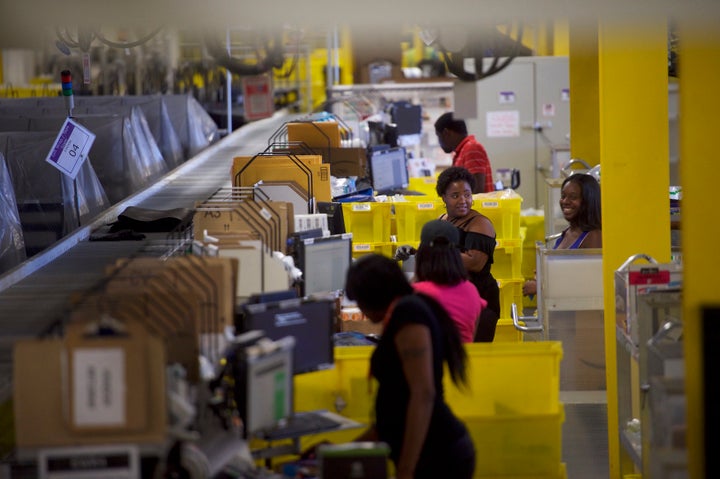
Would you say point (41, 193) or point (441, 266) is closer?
point (441, 266)

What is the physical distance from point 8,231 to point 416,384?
559 cm

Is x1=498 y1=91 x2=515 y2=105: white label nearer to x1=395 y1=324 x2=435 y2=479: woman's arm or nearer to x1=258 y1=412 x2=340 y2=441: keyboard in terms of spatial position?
x1=258 y1=412 x2=340 y2=441: keyboard

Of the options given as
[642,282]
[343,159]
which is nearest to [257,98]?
[343,159]

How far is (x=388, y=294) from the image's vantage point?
3.84m

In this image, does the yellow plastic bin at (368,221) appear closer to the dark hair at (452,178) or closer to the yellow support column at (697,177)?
the dark hair at (452,178)

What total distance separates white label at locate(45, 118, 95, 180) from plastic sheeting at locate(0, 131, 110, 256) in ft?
4.13

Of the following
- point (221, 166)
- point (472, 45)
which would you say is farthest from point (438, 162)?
point (472, 45)

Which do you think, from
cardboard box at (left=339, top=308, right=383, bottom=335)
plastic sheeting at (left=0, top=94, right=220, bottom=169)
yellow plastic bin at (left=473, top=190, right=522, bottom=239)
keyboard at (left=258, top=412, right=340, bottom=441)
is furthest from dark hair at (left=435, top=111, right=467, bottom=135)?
keyboard at (left=258, top=412, right=340, bottom=441)

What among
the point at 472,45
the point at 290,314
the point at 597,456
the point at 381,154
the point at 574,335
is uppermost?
the point at 472,45

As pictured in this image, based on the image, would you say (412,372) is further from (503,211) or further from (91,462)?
(503,211)

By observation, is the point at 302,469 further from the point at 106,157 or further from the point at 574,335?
the point at 106,157

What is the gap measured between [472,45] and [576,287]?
68.7 inches

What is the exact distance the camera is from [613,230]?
6016 mm

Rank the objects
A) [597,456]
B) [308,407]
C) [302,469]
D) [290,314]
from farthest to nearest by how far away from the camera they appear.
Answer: [597,456] → [308,407] → [290,314] → [302,469]
